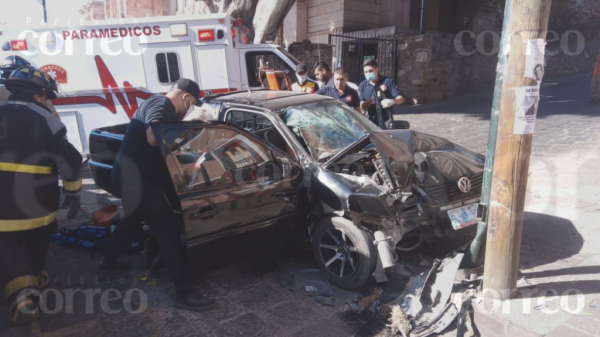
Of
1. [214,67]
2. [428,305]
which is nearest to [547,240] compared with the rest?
[428,305]

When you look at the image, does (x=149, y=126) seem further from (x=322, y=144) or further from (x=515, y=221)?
(x=515, y=221)

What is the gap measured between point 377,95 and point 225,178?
10.3 ft

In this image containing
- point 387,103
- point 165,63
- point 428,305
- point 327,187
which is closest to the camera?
point 428,305

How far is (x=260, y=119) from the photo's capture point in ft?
15.3

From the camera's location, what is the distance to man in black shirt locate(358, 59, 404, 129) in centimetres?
594

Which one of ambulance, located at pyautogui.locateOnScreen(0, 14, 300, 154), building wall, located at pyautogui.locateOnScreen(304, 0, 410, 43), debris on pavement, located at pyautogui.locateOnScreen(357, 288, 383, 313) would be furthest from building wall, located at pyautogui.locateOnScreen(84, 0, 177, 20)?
debris on pavement, located at pyautogui.locateOnScreen(357, 288, 383, 313)

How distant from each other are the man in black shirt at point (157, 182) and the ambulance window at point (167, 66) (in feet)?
16.2

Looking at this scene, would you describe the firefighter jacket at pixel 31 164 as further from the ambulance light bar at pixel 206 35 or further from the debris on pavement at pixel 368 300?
the ambulance light bar at pixel 206 35

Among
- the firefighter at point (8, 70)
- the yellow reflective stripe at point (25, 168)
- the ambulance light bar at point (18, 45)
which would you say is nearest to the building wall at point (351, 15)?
the ambulance light bar at point (18, 45)

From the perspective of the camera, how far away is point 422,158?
400 cm

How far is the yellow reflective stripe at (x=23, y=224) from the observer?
3.15m

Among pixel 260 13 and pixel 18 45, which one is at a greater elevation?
pixel 260 13

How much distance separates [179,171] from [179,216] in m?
0.45

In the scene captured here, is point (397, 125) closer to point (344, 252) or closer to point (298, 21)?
point (344, 252)
